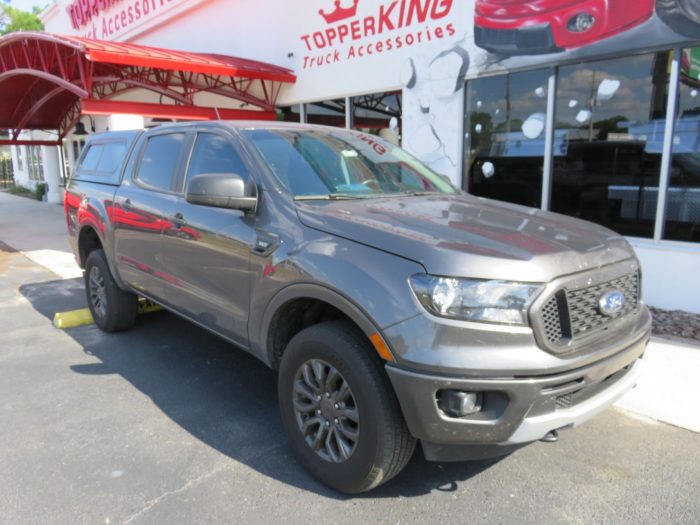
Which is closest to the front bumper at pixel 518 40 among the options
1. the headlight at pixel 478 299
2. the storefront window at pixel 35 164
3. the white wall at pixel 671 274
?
the white wall at pixel 671 274

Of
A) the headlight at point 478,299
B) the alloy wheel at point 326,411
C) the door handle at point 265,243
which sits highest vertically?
the door handle at point 265,243

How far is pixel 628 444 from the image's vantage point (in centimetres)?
323

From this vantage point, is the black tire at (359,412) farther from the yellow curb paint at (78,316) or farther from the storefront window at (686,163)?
the storefront window at (686,163)

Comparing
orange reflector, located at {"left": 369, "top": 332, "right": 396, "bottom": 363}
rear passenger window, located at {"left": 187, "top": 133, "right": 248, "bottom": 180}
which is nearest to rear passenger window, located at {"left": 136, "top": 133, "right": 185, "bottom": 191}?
rear passenger window, located at {"left": 187, "top": 133, "right": 248, "bottom": 180}

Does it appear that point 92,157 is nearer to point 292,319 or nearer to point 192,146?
point 192,146

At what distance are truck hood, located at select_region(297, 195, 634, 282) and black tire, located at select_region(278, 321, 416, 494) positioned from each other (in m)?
0.50

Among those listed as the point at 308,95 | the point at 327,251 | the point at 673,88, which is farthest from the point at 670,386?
the point at 308,95

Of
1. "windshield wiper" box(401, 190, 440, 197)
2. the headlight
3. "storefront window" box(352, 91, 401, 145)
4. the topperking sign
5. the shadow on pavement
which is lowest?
the shadow on pavement

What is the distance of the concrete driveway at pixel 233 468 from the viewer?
260cm

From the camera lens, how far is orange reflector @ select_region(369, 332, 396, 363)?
231 cm

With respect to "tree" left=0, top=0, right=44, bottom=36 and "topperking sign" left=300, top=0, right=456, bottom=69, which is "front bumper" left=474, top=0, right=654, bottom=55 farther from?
"tree" left=0, top=0, right=44, bottom=36

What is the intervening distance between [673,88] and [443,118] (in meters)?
3.04

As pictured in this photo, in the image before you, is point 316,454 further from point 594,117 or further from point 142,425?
point 594,117

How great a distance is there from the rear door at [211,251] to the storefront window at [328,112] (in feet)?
20.0
